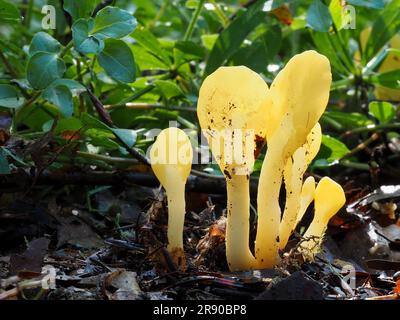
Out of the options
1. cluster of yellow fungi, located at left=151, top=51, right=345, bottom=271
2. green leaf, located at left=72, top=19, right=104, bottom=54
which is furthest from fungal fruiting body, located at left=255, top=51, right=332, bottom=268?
green leaf, located at left=72, top=19, right=104, bottom=54

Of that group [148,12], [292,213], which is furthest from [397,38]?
[292,213]

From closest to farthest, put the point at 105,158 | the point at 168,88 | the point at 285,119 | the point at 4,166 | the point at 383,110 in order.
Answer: the point at 285,119
the point at 4,166
the point at 105,158
the point at 168,88
the point at 383,110

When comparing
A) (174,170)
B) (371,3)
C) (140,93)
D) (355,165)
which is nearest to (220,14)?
(140,93)

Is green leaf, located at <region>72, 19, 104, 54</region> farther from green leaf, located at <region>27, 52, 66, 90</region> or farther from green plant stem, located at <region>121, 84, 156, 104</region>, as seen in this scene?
green plant stem, located at <region>121, 84, 156, 104</region>

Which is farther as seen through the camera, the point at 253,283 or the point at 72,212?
the point at 72,212

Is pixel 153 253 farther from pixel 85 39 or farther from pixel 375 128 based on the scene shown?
pixel 375 128

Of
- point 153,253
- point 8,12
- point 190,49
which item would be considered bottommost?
point 153,253
